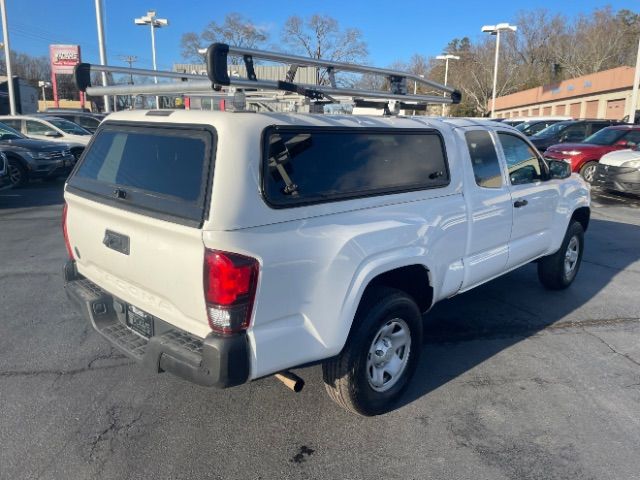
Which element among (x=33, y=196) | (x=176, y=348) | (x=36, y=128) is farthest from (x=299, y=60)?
(x=36, y=128)

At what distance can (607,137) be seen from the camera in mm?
14016

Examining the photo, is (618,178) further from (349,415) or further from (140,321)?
(140,321)

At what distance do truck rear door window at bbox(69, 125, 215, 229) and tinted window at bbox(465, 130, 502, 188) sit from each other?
222cm

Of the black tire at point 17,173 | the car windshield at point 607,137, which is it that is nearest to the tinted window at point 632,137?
the car windshield at point 607,137

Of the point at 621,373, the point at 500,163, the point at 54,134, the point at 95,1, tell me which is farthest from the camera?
the point at 95,1

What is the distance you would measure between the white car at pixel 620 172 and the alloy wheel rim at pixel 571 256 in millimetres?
6978

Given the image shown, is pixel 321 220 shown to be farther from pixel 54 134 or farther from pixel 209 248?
pixel 54 134

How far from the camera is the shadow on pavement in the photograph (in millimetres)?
10557

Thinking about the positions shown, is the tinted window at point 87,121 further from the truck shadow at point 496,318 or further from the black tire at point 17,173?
the truck shadow at point 496,318

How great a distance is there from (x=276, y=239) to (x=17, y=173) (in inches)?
481

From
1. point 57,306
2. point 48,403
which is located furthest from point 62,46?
point 48,403

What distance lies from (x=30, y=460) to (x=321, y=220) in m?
2.03

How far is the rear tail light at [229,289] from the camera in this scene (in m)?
2.39

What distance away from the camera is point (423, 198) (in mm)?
3408
